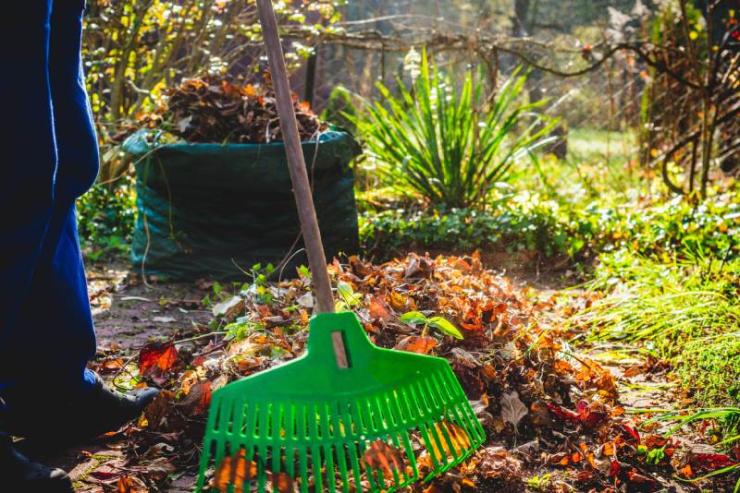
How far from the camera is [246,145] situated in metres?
3.21

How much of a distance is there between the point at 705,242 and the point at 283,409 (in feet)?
8.81

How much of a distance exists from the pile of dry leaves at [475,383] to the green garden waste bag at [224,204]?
0.89 metres

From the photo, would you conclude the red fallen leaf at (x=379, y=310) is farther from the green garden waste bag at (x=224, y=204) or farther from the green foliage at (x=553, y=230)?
the green foliage at (x=553, y=230)

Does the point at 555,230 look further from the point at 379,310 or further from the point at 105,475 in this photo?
the point at 105,475

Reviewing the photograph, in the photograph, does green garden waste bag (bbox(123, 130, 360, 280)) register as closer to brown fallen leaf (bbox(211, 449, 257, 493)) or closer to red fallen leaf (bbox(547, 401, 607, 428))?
red fallen leaf (bbox(547, 401, 607, 428))

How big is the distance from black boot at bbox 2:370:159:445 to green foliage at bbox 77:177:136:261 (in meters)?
2.55

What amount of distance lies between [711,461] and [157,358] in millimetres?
1509

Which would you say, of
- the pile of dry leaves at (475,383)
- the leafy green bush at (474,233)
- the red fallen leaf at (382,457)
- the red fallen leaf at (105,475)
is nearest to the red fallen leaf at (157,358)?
the pile of dry leaves at (475,383)

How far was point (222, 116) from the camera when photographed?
11.2 ft

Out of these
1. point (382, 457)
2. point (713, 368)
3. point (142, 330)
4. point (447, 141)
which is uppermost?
point (447, 141)

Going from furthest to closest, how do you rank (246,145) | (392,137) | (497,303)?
(392,137)
(246,145)
(497,303)

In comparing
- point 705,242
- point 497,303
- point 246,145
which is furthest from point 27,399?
point 705,242

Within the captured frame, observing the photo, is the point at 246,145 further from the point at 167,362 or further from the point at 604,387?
the point at 604,387

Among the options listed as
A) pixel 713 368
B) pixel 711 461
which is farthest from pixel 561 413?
pixel 713 368
